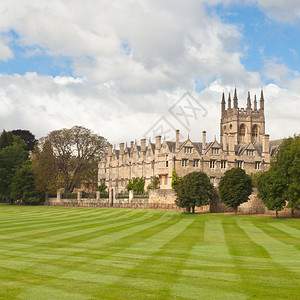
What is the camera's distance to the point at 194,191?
5247 cm

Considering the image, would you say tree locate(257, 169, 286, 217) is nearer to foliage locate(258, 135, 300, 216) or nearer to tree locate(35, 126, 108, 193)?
foliage locate(258, 135, 300, 216)

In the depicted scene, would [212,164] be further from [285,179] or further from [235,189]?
[285,179]

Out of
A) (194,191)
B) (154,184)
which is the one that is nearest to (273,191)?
(194,191)

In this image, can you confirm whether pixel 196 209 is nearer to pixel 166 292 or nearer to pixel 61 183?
pixel 61 183

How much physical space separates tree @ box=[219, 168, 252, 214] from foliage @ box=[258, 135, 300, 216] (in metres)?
5.89

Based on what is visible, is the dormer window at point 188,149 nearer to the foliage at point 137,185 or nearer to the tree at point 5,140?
the foliage at point 137,185

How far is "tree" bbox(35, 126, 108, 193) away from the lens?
81188 millimetres

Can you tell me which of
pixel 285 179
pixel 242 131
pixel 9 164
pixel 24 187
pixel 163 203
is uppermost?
pixel 242 131

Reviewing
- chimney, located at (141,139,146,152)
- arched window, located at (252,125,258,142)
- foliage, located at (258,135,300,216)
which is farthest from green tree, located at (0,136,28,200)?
arched window, located at (252,125,258,142)

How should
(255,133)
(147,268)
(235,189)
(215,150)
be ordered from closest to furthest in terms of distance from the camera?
(147,268) < (235,189) < (215,150) < (255,133)

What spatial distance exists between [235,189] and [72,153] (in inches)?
1551

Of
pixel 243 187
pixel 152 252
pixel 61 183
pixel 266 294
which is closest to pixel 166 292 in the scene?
pixel 266 294

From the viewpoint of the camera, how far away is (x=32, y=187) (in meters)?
81.2

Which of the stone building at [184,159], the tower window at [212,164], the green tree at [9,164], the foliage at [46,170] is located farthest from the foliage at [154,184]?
the green tree at [9,164]
